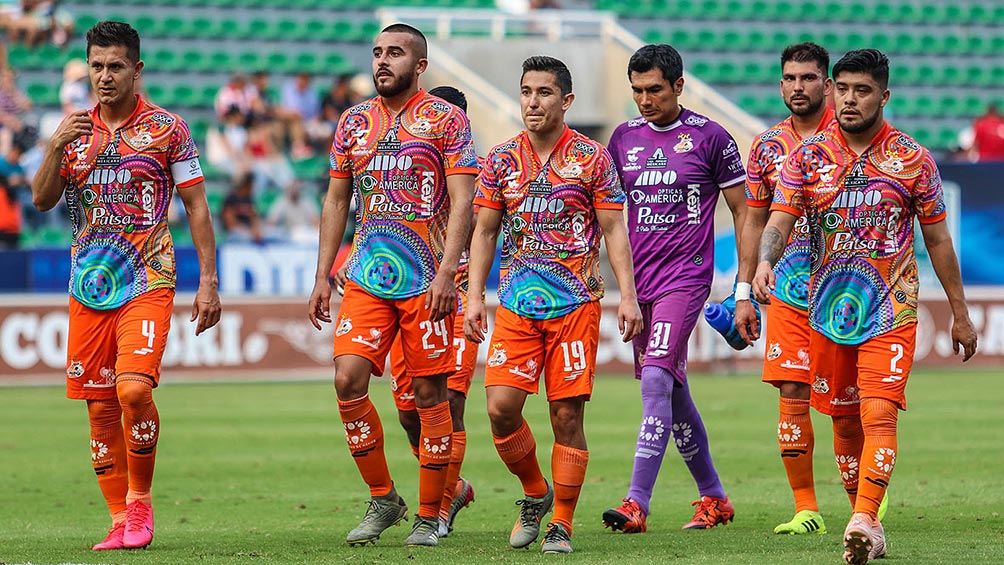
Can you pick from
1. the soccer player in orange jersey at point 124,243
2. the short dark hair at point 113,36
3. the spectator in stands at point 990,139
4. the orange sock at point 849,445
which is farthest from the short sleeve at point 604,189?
the spectator in stands at point 990,139

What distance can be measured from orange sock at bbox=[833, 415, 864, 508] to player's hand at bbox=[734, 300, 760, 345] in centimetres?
60

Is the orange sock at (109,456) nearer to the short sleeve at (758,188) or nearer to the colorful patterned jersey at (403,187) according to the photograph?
the colorful patterned jersey at (403,187)

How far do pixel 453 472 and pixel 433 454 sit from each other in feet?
1.81

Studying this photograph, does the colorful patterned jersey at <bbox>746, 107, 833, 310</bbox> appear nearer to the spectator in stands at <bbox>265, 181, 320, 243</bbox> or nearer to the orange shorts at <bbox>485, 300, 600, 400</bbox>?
the orange shorts at <bbox>485, 300, 600, 400</bbox>

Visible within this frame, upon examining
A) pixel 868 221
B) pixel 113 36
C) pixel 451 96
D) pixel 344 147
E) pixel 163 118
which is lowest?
pixel 868 221

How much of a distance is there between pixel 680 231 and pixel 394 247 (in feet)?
5.55

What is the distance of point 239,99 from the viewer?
2402 centimetres

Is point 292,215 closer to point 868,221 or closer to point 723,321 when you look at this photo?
point 723,321

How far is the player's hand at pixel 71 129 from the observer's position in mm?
7445

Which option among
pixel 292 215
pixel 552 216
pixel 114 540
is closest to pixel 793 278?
pixel 552 216

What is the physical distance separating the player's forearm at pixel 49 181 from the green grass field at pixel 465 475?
1.64 meters

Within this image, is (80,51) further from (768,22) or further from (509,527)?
Answer: (509,527)

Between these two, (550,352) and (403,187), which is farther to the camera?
(403,187)

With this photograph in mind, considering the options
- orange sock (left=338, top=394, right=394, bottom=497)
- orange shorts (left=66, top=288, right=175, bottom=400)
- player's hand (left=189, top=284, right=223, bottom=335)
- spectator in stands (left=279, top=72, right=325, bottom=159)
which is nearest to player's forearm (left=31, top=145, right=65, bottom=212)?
orange shorts (left=66, top=288, right=175, bottom=400)
